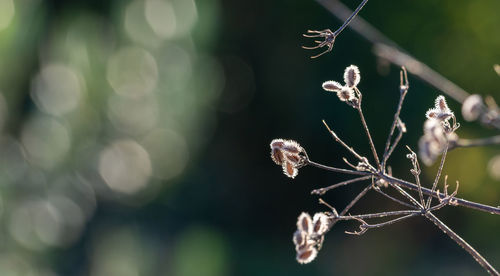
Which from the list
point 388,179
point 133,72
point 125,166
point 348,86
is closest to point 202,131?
point 125,166

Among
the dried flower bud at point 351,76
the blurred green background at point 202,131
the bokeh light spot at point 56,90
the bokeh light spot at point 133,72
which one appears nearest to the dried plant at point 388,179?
the dried flower bud at point 351,76

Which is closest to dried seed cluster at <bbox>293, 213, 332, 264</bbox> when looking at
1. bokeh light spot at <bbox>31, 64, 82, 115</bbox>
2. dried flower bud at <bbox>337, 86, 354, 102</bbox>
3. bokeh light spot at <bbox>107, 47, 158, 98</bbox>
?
dried flower bud at <bbox>337, 86, 354, 102</bbox>

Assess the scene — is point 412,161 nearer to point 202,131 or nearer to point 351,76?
point 351,76

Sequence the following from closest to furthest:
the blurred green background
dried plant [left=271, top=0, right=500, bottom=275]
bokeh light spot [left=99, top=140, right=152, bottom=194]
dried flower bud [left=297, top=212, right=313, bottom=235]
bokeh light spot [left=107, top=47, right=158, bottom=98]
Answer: dried plant [left=271, top=0, right=500, bottom=275], dried flower bud [left=297, top=212, right=313, bottom=235], the blurred green background, bokeh light spot [left=107, top=47, right=158, bottom=98], bokeh light spot [left=99, top=140, right=152, bottom=194]

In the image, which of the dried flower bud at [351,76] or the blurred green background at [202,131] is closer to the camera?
the dried flower bud at [351,76]

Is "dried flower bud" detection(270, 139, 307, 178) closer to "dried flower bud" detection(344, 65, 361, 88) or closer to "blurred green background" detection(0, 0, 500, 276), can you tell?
"dried flower bud" detection(344, 65, 361, 88)

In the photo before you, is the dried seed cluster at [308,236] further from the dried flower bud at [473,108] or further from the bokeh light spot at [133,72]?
the bokeh light spot at [133,72]
